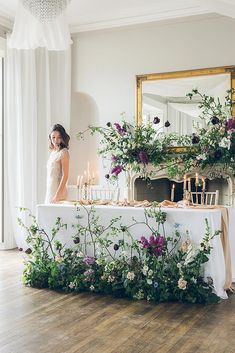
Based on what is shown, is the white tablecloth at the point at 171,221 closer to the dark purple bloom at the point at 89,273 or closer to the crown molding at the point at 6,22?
the dark purple bloom at the point at 89,273

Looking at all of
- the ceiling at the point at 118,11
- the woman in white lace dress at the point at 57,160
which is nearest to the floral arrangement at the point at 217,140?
the ceiling at the point at 118,11

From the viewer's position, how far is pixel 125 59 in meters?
6.20

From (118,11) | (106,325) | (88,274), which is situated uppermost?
(118,11)

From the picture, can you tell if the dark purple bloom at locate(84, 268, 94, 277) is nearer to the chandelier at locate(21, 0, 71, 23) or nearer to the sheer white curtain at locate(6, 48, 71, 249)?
the chandelier at locate(21, 0, 71, 23)

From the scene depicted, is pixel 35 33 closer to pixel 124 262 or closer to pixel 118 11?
pixel 124 262

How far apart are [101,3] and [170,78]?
1.22 m

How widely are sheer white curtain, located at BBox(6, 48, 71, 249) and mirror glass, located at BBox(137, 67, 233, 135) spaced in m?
1.10

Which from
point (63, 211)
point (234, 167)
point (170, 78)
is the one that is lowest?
point (63, 211)

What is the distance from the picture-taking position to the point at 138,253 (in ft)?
12.7

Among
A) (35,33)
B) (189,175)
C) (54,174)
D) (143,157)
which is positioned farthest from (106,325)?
(189,175)

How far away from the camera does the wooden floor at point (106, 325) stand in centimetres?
272

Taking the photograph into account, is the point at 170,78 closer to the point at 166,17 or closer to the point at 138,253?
the point at 166,17

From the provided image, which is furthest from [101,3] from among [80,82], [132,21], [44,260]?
[44,260]

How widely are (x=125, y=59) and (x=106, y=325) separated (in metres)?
3.98
